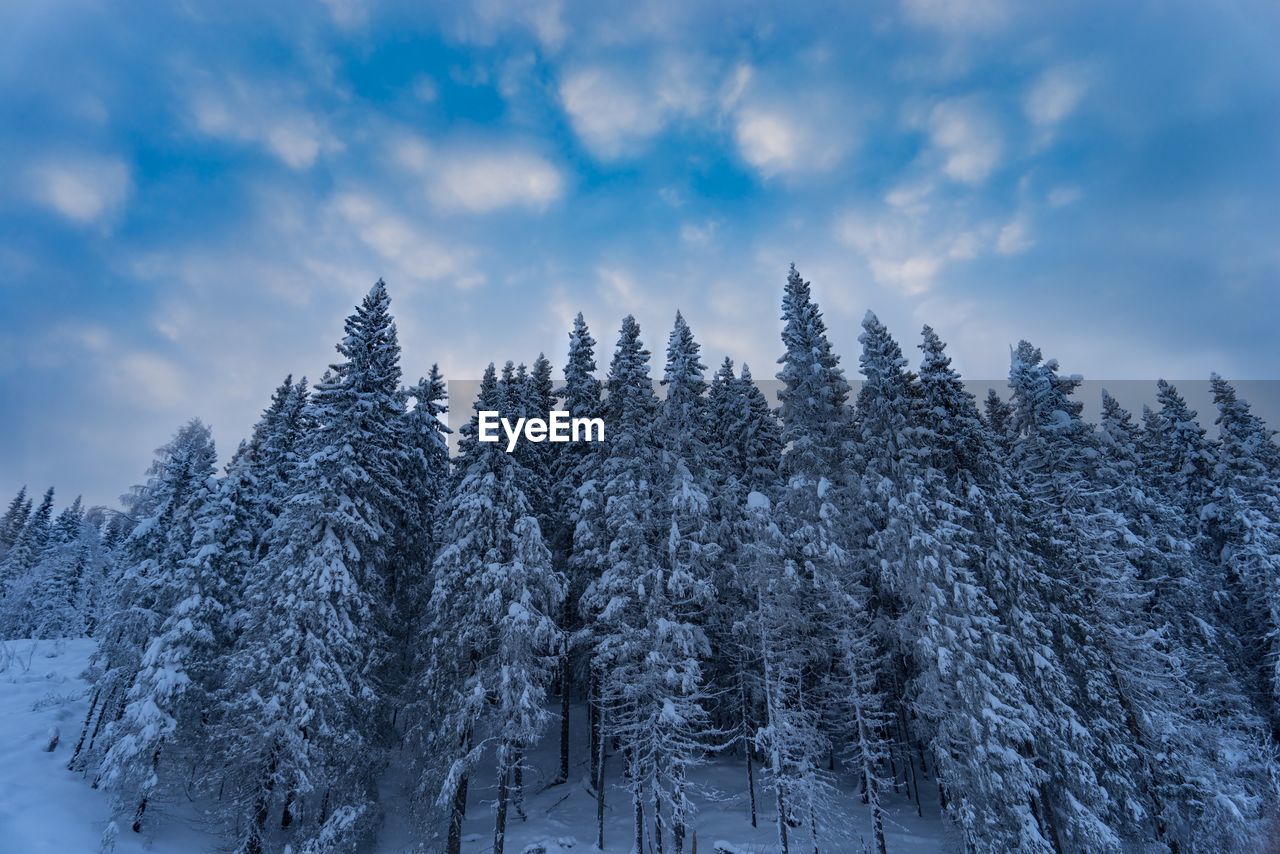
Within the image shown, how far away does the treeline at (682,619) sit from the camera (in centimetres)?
1873

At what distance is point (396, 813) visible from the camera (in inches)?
963

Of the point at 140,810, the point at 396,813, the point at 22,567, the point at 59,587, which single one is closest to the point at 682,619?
the point at 396,813

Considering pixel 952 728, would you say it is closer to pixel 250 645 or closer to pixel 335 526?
pixel 335 526

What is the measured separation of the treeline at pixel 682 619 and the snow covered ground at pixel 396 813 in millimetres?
885

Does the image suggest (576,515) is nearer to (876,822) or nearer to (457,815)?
(457,815)

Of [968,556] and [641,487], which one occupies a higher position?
[641,487]

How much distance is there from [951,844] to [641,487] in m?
16.6

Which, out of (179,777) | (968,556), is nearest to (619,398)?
(968,556)

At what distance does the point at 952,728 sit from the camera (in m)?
18.7

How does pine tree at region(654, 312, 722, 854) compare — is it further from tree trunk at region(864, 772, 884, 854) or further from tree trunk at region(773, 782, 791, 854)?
tree trunk at region(864, 772, 884, 854)

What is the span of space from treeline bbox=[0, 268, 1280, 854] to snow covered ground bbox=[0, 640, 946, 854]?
88 cm

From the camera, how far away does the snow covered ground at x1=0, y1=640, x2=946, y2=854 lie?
62.9ft

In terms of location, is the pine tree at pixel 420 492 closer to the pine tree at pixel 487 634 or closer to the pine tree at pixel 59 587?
the pine tree at pixel 487 634

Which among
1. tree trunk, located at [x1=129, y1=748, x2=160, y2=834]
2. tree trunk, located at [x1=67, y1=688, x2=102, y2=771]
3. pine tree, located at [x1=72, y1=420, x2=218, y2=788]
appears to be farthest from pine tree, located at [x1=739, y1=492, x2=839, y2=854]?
tree trunk, located at [x1=67, y1=688, x2=102, y2=771]
